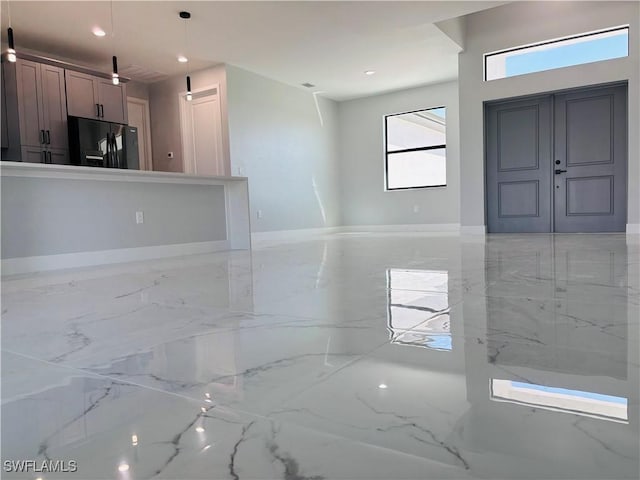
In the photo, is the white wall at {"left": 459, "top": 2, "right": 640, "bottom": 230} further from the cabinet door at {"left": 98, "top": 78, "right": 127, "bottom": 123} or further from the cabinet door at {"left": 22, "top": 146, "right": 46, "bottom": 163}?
the cabinet door at {"left": 22, "top": 146, "right": 46, "bottom": 163}

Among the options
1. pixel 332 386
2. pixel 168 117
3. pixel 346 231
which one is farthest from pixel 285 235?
pixel 332 386

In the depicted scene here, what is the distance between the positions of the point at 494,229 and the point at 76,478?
6780mm

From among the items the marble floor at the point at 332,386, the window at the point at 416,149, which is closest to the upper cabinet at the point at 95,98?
the marble floor at the point at 332,386

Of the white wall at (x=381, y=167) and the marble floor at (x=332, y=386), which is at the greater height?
the white wall at (x=381, y=167)

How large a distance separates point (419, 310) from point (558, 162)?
5.64 metres

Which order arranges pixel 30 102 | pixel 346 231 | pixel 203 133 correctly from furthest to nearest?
pixel 346 231
pixel 203 133
pixel 30 102

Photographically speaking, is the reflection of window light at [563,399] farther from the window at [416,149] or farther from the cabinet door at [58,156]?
the window at [416,149]

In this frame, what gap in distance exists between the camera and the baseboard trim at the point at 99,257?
3533mm

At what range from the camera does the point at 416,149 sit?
344 inches

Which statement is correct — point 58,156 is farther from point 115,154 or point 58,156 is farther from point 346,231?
point 346,231

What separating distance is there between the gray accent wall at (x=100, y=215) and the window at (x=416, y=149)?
4.70m

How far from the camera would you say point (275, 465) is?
0.65 metres

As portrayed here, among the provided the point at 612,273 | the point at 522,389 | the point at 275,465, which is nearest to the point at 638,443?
the point at 522,389

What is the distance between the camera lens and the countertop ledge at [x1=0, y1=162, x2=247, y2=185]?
3486mm
